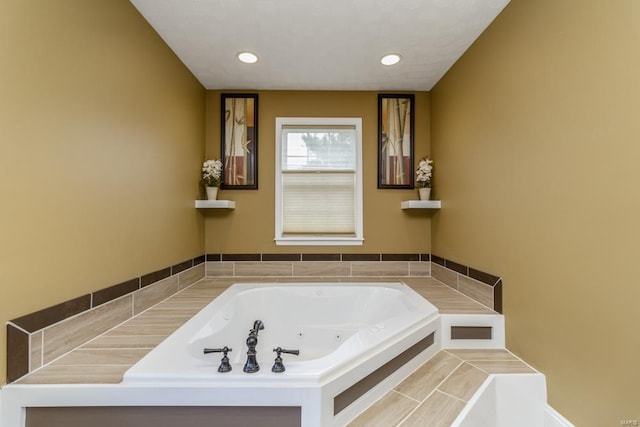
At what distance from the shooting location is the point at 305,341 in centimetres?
224

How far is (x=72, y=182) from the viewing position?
1.23 metres

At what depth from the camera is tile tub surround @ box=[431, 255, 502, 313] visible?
5.73 feet

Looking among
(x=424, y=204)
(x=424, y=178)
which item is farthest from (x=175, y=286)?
(x=424, y=178)

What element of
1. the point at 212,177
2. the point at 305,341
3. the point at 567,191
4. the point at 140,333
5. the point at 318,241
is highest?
the point at 212,177

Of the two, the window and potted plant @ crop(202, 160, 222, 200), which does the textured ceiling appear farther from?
potted plant @ crop(202, 160, 222, 200)

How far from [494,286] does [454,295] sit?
1.32ft

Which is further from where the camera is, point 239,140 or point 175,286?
point 239,140

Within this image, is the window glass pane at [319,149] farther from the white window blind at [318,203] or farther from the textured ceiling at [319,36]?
the textured ceiling at [319,36]

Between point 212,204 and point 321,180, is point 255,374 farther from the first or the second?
point 321,180

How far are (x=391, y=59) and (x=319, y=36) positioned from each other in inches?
24.3

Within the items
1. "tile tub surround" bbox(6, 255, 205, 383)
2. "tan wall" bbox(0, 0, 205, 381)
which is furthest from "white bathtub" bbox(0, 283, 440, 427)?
"tan wall" bbox(0, 0, 205, 381)

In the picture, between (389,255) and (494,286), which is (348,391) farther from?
(389,255)

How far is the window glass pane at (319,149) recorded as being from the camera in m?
2.78

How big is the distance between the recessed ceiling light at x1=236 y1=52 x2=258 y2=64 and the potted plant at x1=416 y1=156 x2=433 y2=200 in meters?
1.67
